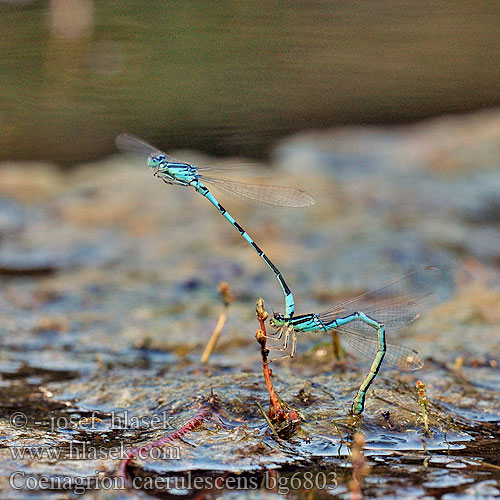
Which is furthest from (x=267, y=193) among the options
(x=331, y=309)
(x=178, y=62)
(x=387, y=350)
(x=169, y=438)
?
(x=178, y=62)

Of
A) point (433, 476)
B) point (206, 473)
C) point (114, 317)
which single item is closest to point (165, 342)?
point (114, 317)

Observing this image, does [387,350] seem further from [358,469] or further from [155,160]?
[155,160]

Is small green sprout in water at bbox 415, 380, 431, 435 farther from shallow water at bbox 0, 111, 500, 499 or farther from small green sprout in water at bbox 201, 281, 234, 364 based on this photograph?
small green sprout in water at bbox 201, 281, 234, 364

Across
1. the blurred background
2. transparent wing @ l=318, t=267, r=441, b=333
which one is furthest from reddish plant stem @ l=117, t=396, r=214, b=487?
the blurred background

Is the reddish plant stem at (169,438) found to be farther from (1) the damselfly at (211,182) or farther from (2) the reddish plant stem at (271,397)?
(1) the damselfly at (211,182)

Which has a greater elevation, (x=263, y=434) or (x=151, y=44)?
(x=151, y=44)

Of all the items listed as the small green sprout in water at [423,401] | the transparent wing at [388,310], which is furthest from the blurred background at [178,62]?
the small green sprout in water at [423,401]

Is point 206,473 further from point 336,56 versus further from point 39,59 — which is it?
point 336,56
